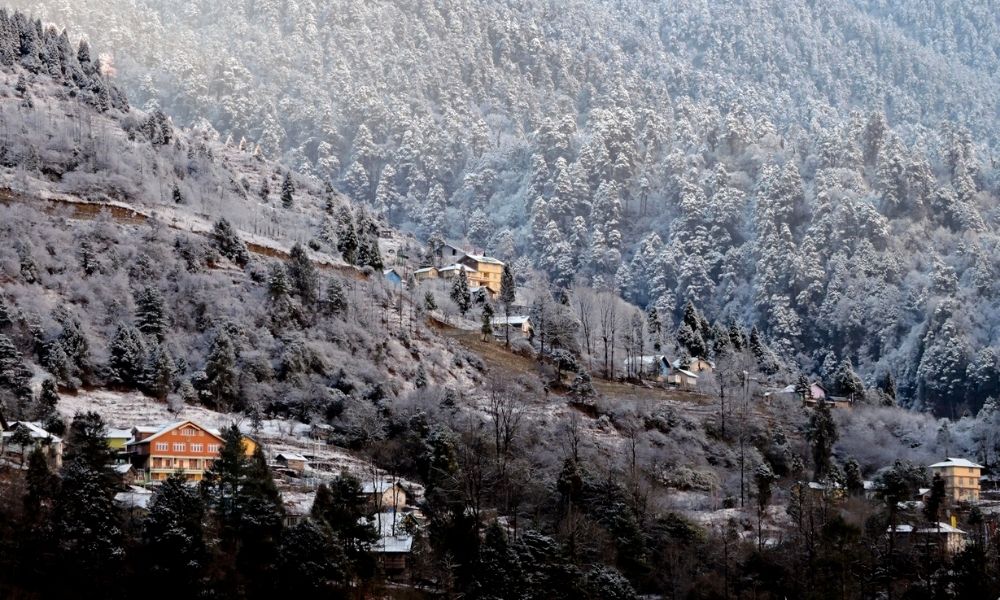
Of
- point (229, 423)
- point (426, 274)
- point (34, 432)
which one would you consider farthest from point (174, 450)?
point (426, 274)

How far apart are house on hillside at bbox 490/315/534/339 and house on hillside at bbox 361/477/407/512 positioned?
5292cm

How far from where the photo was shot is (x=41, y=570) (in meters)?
57.5

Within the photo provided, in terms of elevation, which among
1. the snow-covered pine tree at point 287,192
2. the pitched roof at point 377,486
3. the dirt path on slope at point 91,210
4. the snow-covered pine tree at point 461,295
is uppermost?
the snow-covered pine tree at point 287,192

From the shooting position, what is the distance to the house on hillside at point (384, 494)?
74625 mm

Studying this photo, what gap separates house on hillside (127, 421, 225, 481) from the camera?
78.1m

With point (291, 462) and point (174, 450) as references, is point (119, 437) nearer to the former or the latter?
point (174, 450)

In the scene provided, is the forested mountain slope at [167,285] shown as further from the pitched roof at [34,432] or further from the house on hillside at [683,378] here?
the house on hillside at [683,378]

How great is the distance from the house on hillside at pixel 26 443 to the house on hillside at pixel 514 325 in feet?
212

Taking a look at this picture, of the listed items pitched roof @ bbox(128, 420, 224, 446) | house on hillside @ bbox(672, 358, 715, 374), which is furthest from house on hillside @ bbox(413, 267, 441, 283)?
pitched roof @ bbox(128, 420, 224, 446)

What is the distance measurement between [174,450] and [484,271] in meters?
90.9

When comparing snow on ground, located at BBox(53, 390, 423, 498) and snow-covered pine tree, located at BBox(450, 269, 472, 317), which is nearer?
snow on ground, located at BBox(53, 390, 423, 498)

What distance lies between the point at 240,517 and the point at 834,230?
145718mm

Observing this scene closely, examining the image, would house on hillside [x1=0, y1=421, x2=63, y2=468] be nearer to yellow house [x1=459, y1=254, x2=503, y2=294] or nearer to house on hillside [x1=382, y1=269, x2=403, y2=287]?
house on hillside [x1=382, y1=269, x2=403, y2=287]

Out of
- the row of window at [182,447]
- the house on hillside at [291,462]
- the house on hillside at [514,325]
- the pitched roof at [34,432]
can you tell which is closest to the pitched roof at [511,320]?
the house on hillside at [514,325]
